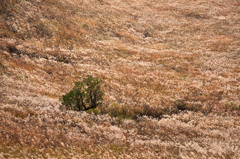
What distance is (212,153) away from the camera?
6.57 meters

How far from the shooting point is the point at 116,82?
743 inches

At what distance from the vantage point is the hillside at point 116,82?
631 cm

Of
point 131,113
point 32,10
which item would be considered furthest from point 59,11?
point 131,113

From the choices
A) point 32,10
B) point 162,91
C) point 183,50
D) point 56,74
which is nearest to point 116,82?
point 162,91

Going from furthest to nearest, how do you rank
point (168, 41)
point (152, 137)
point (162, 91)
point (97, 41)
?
point (168, 41), point (97, 41), point (162, 91), point (152, 137)

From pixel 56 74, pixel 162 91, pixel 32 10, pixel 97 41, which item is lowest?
pixel 162 91

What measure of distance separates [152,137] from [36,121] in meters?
5.21

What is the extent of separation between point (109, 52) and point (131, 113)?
19.3 metres

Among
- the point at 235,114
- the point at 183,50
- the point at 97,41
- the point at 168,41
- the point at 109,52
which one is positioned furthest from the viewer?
the point at 168,41

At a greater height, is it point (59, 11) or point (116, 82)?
point (59, 11)

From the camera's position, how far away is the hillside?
6.31m

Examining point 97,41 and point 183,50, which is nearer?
point 97,41

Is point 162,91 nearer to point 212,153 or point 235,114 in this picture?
point 235,114

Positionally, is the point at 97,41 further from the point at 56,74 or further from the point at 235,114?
the point at 235,114
